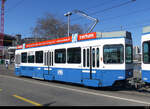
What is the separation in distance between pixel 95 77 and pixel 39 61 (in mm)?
6689

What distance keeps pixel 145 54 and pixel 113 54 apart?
5.50ft

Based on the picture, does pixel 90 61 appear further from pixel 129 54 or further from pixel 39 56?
pixel 39 56

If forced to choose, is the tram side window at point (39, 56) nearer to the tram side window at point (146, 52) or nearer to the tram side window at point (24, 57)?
the tram side window at point (24, 57)

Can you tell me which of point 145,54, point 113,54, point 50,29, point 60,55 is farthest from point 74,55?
point 50,29

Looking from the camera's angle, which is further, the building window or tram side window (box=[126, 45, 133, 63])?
the building window

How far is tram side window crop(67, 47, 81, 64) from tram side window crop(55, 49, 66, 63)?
0.47 metres

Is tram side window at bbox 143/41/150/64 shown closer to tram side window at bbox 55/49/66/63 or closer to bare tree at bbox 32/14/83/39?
tram side window at bbox 55/49/66/63

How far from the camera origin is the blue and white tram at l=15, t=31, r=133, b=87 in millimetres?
9164

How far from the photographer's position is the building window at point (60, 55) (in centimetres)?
1200

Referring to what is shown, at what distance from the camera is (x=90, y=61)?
1004cm

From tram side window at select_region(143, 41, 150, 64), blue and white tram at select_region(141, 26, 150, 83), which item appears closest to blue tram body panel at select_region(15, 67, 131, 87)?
blue and white tram at select_region(141, 26, 150, 83)

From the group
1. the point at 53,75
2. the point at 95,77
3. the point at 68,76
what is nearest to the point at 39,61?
the point at 53,75

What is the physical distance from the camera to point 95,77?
9625mm

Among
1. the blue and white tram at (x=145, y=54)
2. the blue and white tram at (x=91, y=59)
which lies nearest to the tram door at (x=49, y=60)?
the blue and white tram at (x=91, y=59)
